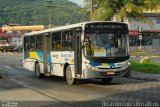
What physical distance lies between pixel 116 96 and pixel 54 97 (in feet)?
7.15

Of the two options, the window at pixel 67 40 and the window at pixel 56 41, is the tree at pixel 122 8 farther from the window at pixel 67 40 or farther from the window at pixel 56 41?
the window at pixel 67 40

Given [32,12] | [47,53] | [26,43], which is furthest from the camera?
[32,12]

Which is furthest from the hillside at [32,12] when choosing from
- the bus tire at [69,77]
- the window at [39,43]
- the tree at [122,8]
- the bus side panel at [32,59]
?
the bus tire at [69,77]

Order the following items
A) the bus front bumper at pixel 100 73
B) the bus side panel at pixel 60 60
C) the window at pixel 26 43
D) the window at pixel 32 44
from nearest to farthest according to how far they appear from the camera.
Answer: the bus front bumper at pixel 100 73 → the bus side panel at pixel 60 60 → the window at pixel 32 44 → the window at pixel 26 43

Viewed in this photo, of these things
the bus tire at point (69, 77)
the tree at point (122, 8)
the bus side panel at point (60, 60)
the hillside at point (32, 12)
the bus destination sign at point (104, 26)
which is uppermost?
the hillside at point (32, 12)

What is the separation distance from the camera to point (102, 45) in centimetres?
1959

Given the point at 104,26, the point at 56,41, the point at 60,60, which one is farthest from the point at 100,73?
the point at 56,41

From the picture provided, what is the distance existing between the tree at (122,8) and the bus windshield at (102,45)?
14930 millimetres

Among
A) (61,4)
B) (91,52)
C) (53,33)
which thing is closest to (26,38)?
(53,33)

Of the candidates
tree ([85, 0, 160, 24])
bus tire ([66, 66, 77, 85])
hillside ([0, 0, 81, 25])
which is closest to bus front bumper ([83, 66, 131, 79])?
bus tire ([66, 66, 77, 85])

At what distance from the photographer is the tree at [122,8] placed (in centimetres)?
3500

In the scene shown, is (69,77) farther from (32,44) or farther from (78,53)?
(32,44)

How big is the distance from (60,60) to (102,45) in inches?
136

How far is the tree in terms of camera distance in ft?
115
